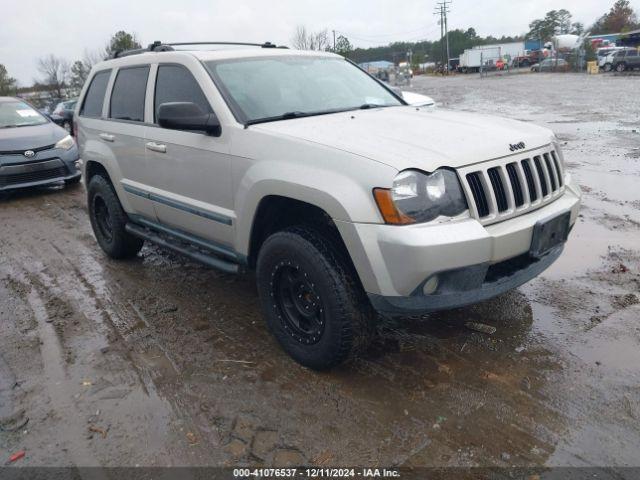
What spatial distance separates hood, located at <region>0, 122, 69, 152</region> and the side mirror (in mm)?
6487

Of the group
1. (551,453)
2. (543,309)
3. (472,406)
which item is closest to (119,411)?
(472,406)

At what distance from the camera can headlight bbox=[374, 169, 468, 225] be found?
8.77 ft

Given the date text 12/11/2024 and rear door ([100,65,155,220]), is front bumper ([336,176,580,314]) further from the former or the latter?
rear door ([100,65,155,220])

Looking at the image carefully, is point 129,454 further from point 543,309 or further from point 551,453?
point 543,309

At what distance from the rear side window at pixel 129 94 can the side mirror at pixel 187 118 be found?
3.73 ft

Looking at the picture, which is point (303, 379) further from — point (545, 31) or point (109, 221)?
point (545, 31)

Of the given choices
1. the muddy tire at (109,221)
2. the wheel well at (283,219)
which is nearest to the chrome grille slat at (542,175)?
the wheel well at (283,219)

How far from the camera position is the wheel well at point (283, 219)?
310 centimetres

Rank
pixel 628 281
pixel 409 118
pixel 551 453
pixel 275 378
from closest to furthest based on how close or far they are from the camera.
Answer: pixel 551 453
pixel 275 378
pixel 409 118
pixel 628 281

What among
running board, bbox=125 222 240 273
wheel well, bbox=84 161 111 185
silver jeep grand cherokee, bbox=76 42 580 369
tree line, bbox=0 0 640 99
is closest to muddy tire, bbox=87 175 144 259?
wheel well, bbox=84 161 111 185

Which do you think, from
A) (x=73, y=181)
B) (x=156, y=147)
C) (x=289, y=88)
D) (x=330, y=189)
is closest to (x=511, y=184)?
(x=330, y=189)

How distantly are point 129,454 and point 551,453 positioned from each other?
201 cm

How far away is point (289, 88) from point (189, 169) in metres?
0.93

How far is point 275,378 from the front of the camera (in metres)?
3.23
